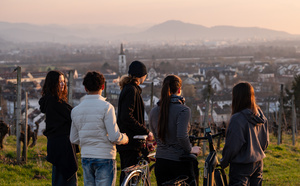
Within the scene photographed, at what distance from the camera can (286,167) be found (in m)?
9.66

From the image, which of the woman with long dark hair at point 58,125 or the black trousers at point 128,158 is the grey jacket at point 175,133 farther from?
the woman with long dark hair at point 58,125

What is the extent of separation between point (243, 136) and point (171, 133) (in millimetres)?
760

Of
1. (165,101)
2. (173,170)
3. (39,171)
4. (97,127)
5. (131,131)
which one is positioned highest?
(165,101)

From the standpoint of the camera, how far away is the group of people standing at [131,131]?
4.23 metres

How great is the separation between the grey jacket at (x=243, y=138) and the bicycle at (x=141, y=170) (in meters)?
0.89

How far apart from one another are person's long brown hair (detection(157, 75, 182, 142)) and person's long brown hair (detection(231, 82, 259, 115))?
2.11ft

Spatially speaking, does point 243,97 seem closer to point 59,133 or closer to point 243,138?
point 243,138

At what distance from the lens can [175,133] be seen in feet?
14.6

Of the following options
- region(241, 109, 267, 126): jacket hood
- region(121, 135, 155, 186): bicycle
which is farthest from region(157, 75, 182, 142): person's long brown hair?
region(241, 109, 267, 126): jacket hood

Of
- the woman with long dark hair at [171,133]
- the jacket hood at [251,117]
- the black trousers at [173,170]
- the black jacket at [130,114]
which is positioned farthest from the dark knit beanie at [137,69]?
the jacket hood at [251,117]

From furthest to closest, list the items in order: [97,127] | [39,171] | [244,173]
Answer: [39,171] < [244,173] < [97,127]

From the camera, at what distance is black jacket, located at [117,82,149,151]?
4652 millimetres

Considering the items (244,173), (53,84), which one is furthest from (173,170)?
(53,84)

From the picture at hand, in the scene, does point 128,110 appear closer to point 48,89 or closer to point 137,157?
point 137,157
